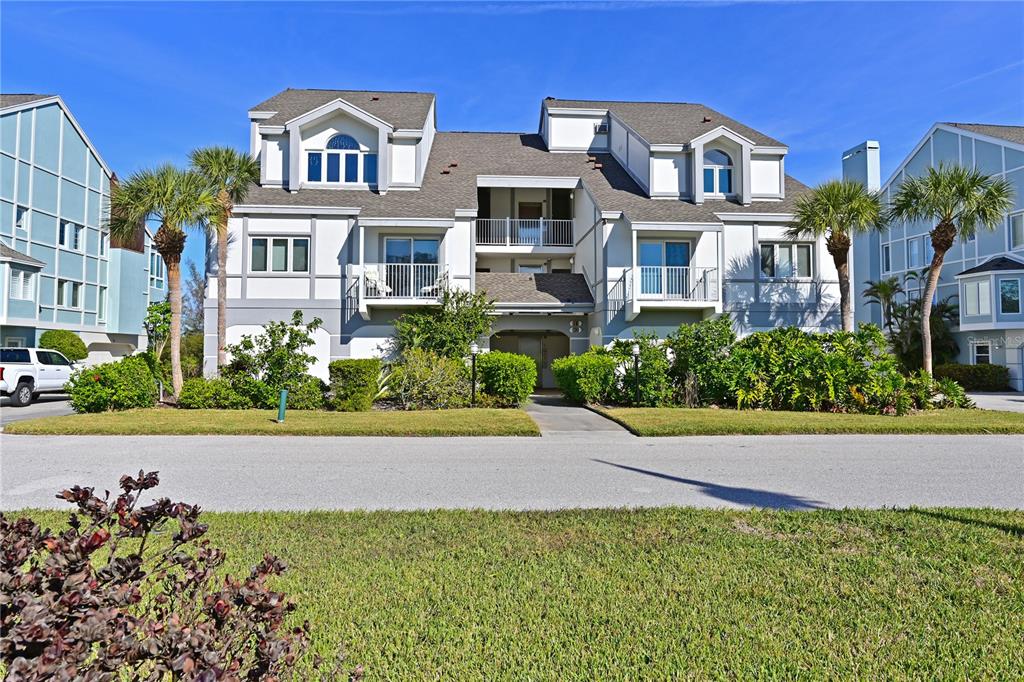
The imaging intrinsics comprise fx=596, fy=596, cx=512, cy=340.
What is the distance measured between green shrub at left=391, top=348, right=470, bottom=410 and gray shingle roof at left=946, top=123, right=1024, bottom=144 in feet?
105

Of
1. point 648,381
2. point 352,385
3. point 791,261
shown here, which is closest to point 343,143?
point 352,385

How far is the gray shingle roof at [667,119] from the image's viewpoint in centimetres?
2353

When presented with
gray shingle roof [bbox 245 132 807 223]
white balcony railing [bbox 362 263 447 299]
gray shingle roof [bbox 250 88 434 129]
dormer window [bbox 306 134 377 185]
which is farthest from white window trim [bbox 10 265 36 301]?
white balcony railing [bbox 362 263 447 299]

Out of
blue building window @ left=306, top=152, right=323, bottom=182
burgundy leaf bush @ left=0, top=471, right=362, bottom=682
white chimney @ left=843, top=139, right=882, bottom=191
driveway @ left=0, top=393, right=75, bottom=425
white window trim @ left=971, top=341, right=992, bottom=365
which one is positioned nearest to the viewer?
burgundy leaf bush @ left=0, top=471, right=362, bottom=682

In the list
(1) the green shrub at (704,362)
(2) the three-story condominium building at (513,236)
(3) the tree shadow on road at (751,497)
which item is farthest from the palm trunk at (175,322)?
(3) the tree shadow on road at (751,497)

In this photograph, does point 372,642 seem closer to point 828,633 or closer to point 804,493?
point 828,633

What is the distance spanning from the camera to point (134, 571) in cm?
205

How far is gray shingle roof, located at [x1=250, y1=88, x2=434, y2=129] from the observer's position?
75.6ft

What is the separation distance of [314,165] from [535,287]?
927cm

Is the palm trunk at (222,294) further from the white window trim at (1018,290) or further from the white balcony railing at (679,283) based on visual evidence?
the white window trim at (1018,290)

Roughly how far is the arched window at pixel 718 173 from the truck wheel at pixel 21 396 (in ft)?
82.0

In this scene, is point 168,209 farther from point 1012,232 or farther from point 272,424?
point 1012,232

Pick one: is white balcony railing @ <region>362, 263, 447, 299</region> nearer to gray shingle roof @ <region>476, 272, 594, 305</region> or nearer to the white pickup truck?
gray shingle roof @ <region>476, 272, 594, 305</region>

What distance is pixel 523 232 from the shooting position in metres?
25.3
